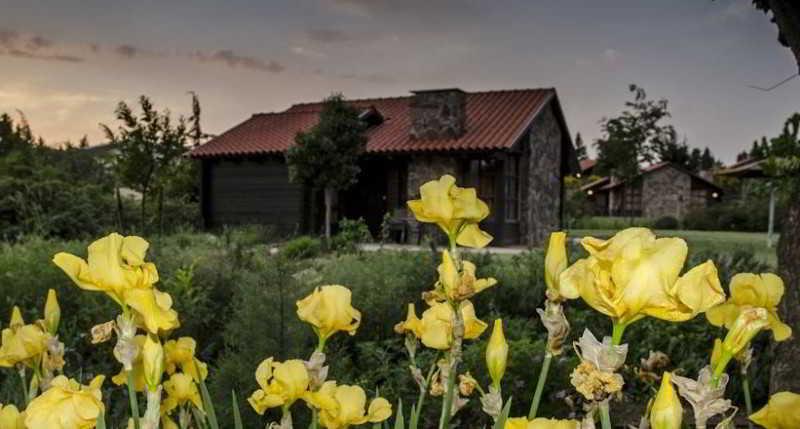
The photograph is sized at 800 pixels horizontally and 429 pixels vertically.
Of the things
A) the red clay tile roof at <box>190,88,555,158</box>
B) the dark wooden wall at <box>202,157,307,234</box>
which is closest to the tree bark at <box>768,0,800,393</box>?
Result: the red clay tile roof at <box>190,88,555,158</box>

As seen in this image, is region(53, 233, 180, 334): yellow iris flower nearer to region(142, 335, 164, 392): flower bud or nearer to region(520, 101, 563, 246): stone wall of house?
region(142, 335, 164, 392): flower bud

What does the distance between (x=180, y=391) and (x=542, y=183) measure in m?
19.0

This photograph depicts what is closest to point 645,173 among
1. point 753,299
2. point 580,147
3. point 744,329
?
point 753,299

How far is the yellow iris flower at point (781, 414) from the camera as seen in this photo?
0.90 meters

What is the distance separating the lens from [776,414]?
905 millimetres

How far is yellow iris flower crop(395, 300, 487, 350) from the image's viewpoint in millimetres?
1010

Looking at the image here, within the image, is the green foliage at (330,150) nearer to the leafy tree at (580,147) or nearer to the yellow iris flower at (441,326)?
the yellow iris flower at (441,326)

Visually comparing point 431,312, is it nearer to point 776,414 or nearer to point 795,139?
point 776,414

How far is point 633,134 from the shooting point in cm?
2853

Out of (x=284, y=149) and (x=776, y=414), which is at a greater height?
(x=284, y=149)

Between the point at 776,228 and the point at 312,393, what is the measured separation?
33.5 m

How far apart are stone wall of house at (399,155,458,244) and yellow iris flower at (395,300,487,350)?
16102mm

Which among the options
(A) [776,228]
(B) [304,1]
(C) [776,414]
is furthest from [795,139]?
(A) [776,228]

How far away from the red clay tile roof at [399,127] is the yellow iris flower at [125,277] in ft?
51.4
